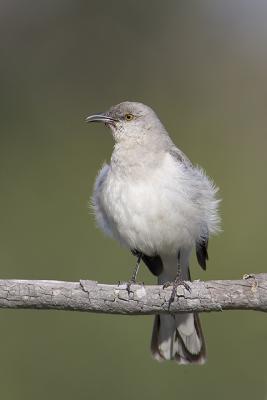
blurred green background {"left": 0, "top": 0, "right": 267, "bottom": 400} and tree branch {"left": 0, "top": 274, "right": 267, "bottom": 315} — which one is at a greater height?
blurred green background {"left": 0, "top": 0, "right": 267, "bottom": 400}

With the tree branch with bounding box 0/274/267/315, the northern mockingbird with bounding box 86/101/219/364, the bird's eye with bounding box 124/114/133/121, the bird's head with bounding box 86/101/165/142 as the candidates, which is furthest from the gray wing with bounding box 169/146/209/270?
the tree branch with bounding box 0/274/267/315

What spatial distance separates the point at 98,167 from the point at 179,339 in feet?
10.2

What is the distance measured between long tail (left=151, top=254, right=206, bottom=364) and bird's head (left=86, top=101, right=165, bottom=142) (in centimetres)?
153

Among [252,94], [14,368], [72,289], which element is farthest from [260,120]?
[72,289]

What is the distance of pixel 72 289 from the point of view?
5281 mm

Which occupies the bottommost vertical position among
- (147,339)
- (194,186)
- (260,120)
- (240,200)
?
(147,339)

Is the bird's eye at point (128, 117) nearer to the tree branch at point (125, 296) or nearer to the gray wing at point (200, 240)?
the gray wing at point (200, 240)

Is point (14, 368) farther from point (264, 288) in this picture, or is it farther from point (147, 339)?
point (264, 288)

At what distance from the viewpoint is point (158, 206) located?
614cm

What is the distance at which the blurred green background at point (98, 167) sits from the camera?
734cm

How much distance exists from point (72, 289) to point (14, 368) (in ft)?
8.34

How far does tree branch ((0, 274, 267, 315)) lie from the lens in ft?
17.0

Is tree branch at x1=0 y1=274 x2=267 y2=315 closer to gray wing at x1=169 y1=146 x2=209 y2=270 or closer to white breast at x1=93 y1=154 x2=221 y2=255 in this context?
white breast at x1=93 y1=154 x2=221 y2=255

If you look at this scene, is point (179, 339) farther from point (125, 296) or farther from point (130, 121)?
point (130, 121)
